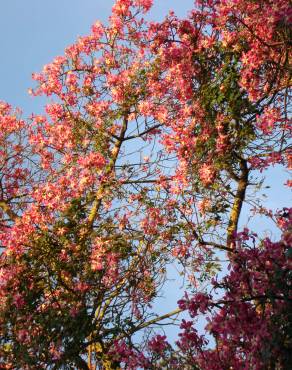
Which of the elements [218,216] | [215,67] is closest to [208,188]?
[218,216]

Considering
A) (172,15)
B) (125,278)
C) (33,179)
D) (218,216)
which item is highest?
(172,15)

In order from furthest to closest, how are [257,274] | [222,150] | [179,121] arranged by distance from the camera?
[179,121], [222,150], [257,274]

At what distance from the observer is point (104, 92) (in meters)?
11.7

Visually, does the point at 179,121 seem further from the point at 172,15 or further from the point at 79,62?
the point at 79,62

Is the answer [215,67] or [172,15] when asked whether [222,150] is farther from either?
[172,15]

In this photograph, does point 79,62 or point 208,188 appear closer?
point 208,188

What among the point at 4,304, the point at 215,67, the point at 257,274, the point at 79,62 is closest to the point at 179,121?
the point at 215,67

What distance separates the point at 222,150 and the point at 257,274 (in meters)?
4.83

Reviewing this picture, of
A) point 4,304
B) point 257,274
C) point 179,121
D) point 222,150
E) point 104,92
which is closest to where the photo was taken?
point 257,274

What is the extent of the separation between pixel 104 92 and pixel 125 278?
513 cm

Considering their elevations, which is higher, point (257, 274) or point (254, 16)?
point (254, 16)

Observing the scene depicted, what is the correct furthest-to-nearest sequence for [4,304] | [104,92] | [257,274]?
[104,92] < [4,304] < [257,274]

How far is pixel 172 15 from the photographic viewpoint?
35.3 ft

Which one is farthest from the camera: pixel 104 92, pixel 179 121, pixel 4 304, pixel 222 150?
pixel 104 92
